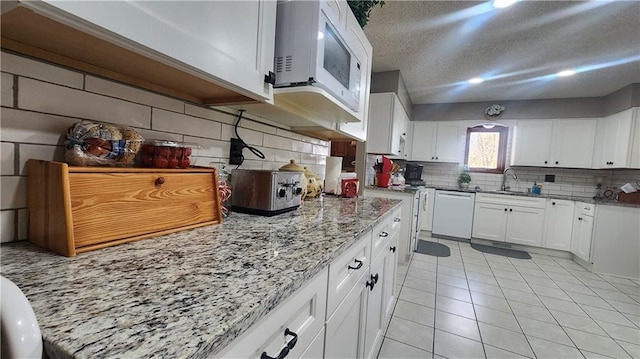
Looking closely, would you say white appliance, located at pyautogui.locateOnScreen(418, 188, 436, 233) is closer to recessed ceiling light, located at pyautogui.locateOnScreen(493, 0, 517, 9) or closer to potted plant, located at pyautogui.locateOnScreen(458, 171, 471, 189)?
potted plant, located at pyautogui.locateOnScreen(458, 171, 471, 189)

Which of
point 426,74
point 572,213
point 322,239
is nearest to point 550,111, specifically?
point 572,213

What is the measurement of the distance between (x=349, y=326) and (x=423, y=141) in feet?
13.9

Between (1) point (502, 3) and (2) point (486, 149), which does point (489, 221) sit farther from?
(1) point (502, 3)

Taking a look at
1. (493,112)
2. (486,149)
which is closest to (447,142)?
(486,149)

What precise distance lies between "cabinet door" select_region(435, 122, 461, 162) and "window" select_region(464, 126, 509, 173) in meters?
0.26

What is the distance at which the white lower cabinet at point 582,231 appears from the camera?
3238 mm

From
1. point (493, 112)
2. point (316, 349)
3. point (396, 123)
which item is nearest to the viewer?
point (316, 349)

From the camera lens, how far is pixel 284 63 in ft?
3.44

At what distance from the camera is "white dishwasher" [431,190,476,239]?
4.08 metres

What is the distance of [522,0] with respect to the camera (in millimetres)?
1875

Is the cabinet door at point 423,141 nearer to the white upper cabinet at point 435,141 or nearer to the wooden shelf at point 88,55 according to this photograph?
the white upper cabinet at point 435,141

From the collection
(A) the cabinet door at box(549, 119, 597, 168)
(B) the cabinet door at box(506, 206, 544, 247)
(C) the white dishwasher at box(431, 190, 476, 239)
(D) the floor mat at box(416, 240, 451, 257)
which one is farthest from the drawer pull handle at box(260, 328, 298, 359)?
(A) the cabinet door at box(549, 119, 597, 168)

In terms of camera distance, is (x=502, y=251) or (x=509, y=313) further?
(x=502, y=251)

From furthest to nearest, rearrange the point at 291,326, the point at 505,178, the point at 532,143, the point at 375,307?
the point at 505,178
the point at 532,143
the point at 375,307
the point at 291,326
